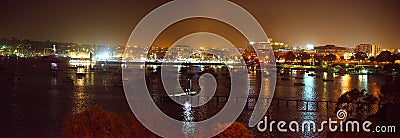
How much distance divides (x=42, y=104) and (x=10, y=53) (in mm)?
66802

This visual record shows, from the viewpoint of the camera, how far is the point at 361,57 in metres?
51.0

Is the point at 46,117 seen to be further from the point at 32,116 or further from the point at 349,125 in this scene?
the point at 349,125

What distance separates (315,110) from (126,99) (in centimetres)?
593

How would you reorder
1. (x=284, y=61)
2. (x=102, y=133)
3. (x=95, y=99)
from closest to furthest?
(x=102, y=133) → (x=95, y=99) → (x=284, y=61)

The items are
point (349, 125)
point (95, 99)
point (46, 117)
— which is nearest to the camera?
point (349, 125)

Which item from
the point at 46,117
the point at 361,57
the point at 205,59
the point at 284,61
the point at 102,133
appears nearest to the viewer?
the point at 102,133

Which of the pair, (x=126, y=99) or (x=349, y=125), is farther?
(x=126, y=99)

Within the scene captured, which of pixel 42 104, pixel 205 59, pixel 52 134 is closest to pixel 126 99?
pixel 42 104

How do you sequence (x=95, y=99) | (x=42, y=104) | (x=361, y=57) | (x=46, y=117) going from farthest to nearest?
(x=361, y=57) → (x=95, y=99) → (x=42, y=104) → (x=46, y=117)

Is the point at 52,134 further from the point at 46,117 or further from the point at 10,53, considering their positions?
the point at 10,53

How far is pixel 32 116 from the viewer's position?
408 inches

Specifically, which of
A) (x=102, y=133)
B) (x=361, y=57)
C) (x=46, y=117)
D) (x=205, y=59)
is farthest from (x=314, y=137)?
(x=205, y=59)

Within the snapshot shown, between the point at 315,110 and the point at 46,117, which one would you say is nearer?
the point at 46,117

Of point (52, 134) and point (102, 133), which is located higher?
point (102, 133)
